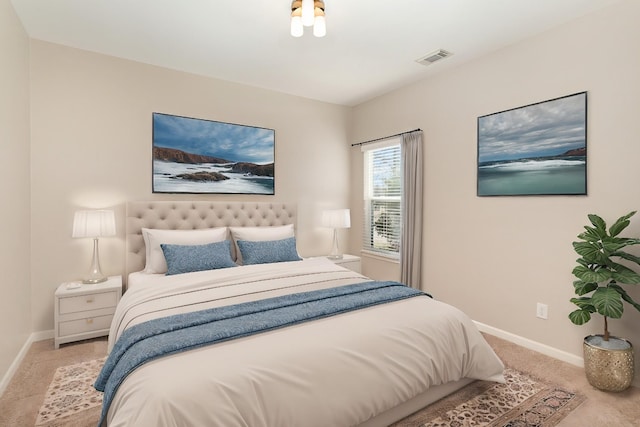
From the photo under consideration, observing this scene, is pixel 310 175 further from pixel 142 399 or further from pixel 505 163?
pixel 142 399

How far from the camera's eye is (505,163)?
2996 millimetres

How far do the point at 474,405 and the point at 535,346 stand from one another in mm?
1187

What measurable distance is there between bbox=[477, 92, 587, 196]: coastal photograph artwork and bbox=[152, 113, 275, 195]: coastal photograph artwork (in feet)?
8.06

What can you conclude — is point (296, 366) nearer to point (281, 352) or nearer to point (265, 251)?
point (281, 352)

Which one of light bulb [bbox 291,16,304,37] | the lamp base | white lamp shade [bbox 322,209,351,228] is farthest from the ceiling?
the lamp base

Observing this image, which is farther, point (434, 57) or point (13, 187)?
point (434, 57)

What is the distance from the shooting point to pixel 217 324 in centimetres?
171

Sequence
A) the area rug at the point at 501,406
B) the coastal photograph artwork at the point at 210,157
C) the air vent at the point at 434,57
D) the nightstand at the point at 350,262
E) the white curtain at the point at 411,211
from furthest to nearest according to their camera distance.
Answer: the nightstand at the point at 350,262, the white curtain at the point at 411,211, the coastal photograph artwork at the point at 210,157, the air vent at the point at 434,57, the area rug at the point at 501,406

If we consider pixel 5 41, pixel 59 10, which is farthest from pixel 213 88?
pixel 5 41

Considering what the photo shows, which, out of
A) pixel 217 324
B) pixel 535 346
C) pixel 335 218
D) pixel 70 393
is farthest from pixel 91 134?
pixel 535 346

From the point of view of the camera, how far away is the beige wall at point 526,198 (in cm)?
234

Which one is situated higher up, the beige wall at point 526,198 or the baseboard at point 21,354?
the beige wall at point 526,198

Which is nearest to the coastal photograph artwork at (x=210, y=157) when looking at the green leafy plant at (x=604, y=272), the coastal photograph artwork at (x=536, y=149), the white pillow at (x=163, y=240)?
the white pillow at (x=163, y=240)

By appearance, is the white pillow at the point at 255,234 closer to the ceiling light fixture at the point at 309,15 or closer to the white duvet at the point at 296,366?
the white duvet at the point at 296,366
